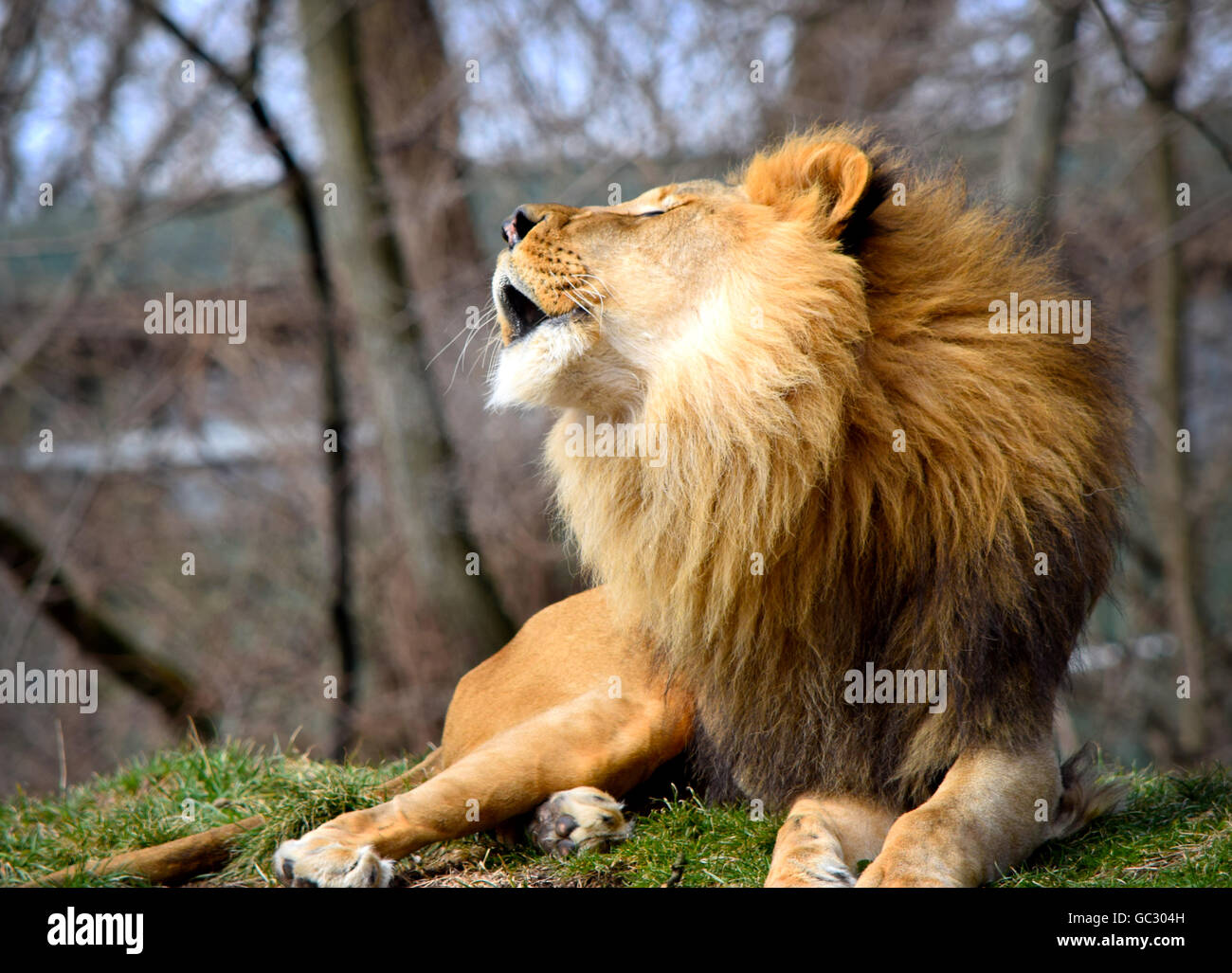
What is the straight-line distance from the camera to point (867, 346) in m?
3.37

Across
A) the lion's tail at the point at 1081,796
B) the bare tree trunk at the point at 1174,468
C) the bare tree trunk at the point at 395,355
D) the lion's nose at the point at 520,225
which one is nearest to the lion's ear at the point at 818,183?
the lion's nose at the point at 520,225

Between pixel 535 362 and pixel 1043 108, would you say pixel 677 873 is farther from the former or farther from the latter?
pixel 1043 108

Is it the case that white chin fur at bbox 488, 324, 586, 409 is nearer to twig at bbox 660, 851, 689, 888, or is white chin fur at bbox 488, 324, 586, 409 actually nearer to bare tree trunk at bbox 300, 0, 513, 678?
twig at bbox 660, 851, 689, 888

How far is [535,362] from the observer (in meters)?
3.43

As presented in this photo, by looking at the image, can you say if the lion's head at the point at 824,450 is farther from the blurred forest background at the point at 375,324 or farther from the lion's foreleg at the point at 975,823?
the blurred forest background at the point at 375,324

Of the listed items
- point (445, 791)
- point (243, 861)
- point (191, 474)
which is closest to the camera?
point (445, 791)

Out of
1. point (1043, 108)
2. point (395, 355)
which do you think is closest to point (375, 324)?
point (395, 355)

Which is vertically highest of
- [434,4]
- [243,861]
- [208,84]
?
[434,4]

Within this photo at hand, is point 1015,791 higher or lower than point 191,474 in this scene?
lower

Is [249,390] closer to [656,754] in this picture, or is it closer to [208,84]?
[208,84]

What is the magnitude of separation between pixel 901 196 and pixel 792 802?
1.75 meters

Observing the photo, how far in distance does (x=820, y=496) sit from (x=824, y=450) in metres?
0.15
